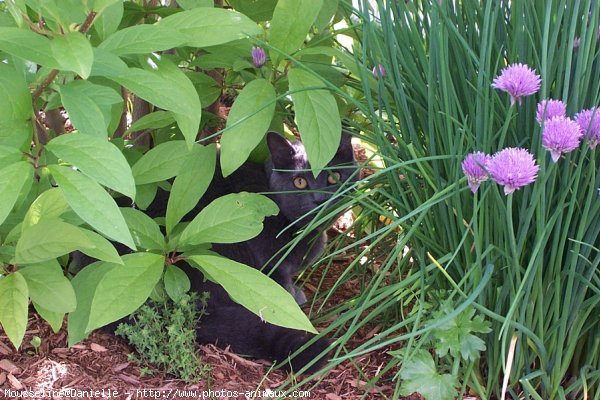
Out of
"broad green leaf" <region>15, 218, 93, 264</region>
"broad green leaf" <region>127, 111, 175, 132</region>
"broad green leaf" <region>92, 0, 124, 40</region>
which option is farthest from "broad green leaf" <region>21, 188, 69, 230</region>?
"broad green leaf" <region>127, 111, 175, 132</region>

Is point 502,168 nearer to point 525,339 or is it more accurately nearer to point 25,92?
point 525,339

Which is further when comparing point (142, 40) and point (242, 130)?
point (242, 130)

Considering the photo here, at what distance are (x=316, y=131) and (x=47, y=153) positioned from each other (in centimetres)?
63

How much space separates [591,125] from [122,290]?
1022mm

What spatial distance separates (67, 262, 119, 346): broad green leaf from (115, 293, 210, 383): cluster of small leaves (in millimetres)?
209

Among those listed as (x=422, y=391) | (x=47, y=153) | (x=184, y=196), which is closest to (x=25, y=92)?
(x=47, y=153)

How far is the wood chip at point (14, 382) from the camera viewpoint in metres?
1.93

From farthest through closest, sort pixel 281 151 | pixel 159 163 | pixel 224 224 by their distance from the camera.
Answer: pixel 281 151, pixel 159 163, pixel 224 224

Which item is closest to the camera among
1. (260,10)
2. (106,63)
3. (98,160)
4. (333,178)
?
(98,160)

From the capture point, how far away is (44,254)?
158 cm

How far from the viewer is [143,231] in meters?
1.88

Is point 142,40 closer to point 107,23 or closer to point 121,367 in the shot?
point 107,23

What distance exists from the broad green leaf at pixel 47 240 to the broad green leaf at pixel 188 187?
0.41m

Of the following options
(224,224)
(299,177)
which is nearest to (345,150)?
(299,177)
